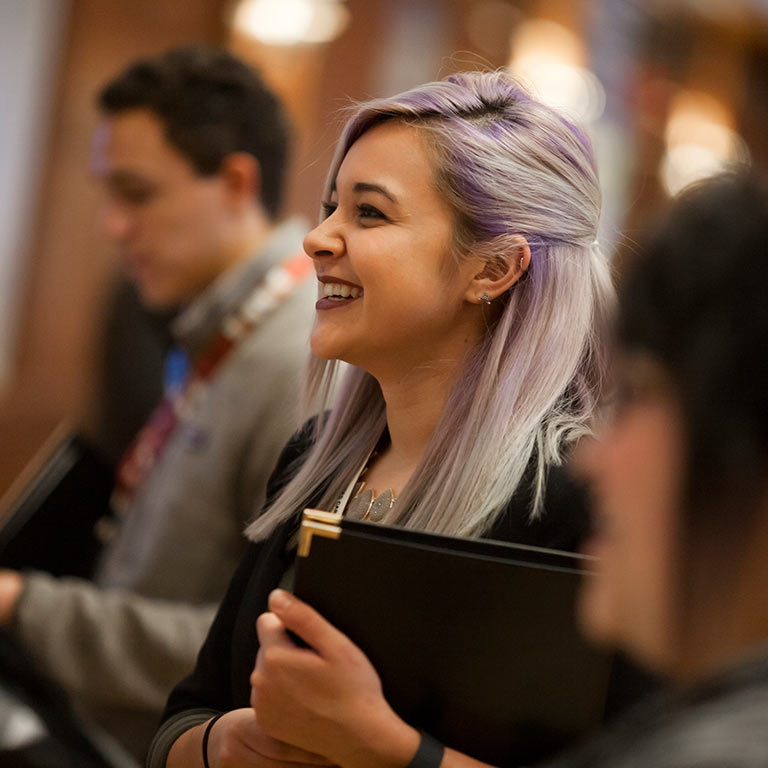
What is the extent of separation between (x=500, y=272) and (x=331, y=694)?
61 centimetres

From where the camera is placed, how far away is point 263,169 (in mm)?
2621

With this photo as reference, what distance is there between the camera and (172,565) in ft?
7.09

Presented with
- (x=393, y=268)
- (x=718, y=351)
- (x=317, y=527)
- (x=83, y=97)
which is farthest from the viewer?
(x=83, y=97)

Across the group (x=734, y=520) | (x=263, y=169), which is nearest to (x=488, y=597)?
(x=734, y=520)

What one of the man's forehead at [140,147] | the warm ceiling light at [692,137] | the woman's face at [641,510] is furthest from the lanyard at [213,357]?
the warm ceiling light at [692,137]

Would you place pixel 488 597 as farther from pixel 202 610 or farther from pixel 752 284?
pixel 202 610

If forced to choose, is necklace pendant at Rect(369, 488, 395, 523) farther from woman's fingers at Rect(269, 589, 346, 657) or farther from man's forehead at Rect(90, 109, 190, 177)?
man's forehead at Rect(90, 109, 190, 177)

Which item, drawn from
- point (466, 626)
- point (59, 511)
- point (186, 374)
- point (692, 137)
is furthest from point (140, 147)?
point (692, 137)

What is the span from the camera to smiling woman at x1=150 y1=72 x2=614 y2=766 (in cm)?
134

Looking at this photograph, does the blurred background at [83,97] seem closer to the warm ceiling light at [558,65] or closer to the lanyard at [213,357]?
the warm ceiling light at [558,65]

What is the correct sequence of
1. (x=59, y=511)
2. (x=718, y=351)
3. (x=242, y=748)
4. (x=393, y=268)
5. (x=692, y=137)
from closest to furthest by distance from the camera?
(x=718, y=351) → (x=242, y=748) → (x=393, y=268) → (x=59, y=511) → (x=692, y=137)

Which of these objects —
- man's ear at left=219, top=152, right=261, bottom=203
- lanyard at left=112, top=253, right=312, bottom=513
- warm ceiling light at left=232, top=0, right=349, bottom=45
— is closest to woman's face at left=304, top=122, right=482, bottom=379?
lanyard at left=112, top=253, right=312, bottom=513

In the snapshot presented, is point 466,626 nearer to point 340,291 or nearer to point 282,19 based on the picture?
point 340,291

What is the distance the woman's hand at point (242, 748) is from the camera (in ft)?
3.84
